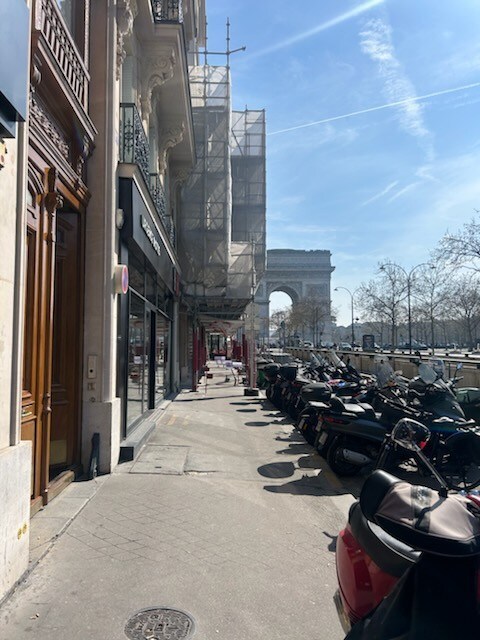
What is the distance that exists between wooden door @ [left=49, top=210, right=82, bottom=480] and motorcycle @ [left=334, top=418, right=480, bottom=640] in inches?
184

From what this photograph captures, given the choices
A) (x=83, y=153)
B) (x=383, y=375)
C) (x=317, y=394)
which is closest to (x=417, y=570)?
(x=83, y=153)

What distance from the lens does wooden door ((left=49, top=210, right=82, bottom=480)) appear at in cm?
609

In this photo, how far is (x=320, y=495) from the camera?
6180 mm

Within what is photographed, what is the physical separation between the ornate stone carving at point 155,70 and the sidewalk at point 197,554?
708cm

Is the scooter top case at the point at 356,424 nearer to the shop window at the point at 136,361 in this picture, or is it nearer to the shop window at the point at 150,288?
the shop window at the point at 136,361

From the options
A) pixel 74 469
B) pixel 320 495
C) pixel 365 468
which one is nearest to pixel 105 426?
pixel 74 469

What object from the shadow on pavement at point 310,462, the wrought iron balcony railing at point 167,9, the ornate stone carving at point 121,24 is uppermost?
the wrought iron balcony railing at point 167,9

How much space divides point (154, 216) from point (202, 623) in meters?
8.44

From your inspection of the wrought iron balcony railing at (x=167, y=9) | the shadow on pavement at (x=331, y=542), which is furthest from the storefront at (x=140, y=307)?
the wrought iron balcony railing at (x=167, y=9)

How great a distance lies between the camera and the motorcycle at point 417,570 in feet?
5.30

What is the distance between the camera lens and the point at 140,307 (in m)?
9.75

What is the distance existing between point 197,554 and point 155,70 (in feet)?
30.6

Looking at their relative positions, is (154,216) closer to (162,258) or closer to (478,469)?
(162,258)

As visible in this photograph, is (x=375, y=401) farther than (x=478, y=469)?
Yes
